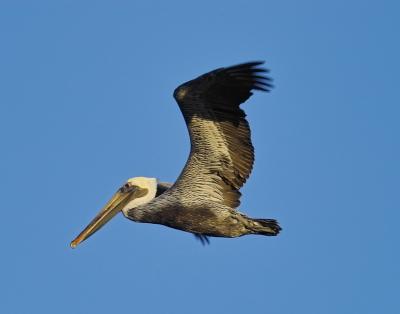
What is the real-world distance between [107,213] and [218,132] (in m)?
2.20

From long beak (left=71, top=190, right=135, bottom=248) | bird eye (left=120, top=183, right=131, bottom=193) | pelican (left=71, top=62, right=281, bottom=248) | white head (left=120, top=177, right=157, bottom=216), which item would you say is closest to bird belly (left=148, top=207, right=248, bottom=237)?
pelican (left=71, top=62, right=281, bottom=248)

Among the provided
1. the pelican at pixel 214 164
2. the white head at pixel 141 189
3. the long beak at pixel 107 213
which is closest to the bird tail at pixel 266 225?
the pelican at pixel 214 164

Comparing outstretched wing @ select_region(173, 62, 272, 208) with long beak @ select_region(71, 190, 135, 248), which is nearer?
outstretched wing @ select_region(173, 62, 272, 208)

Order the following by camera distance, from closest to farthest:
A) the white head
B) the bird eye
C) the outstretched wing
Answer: the outstretched wing
the white head
the bird eye

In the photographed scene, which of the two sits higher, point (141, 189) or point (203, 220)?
point (141, 189)

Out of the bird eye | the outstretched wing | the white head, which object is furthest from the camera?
the bird eye

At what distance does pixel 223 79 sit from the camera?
20.1 metres

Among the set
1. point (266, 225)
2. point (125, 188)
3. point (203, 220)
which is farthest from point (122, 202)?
point (266, 225)

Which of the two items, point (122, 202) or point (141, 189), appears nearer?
point (122, 202)

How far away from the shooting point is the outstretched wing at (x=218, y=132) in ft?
65.9

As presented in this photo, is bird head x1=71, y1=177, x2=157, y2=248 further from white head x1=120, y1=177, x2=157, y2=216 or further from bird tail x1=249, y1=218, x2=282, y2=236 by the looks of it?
bird tail x1=249, y1=218, x2=282, y2=236

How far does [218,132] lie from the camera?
20469mm

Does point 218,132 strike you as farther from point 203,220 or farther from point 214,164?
point 203,220

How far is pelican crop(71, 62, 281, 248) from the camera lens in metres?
20.1
